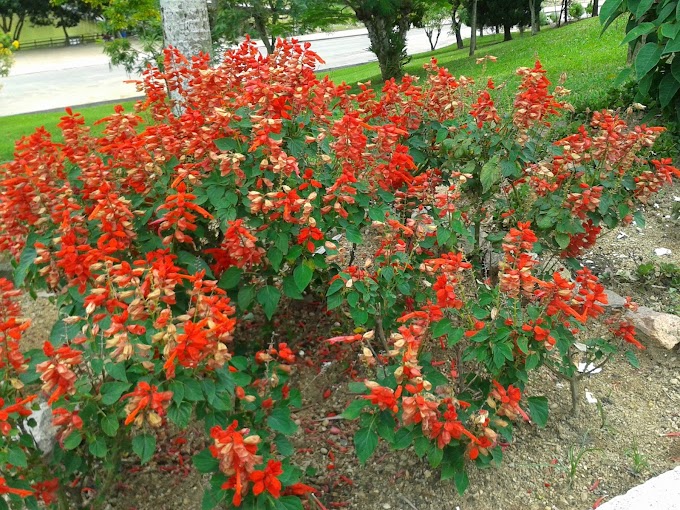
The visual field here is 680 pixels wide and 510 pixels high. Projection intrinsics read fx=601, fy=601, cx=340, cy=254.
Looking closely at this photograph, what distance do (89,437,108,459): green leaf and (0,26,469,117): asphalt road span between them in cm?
1176

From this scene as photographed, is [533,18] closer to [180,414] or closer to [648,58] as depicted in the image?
[648,58]

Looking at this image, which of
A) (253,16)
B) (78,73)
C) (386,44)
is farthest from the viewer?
(78,73)

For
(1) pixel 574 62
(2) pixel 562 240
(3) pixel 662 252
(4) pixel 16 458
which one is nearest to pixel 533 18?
(1) pixel 574 62

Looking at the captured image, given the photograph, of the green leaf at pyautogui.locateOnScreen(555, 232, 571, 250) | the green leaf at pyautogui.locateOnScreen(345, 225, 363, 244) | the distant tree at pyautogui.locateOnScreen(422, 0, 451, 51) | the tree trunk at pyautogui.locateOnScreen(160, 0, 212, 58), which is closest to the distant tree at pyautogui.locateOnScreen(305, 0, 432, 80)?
the distant tree at pyautogui.locateOnScreen(422, 0, 451, 51)

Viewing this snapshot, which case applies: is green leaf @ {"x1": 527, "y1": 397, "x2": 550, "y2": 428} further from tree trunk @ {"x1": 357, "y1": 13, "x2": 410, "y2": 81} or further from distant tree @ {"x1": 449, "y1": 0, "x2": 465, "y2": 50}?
distant tree @ {"x1": 449, "y1": 0, "x2": 465, "y2": 50}

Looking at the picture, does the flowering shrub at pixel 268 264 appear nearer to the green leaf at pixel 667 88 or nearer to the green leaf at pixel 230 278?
the green leaf at pixel 230 278

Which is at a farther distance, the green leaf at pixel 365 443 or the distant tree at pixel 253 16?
the distant tree at pixel 253 16

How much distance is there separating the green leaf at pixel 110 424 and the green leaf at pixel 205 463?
0.26 metres

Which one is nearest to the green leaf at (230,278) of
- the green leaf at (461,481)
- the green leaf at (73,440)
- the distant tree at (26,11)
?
the green leaf at (73,440)

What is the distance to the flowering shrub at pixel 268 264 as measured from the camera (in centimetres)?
186

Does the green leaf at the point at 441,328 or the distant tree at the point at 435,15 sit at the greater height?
the distant tree at the point at 435,15

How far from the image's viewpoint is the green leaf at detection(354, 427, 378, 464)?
6.57ft

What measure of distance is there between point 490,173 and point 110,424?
203 cm

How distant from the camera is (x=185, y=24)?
457 centimetres
